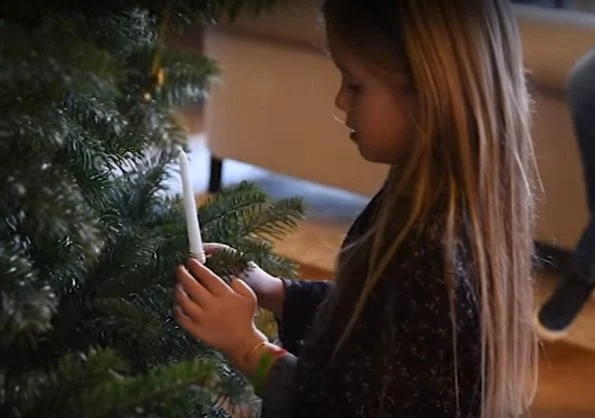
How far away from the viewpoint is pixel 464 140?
786 mm

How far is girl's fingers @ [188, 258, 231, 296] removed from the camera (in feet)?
2.41

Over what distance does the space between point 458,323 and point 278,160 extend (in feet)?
5.54

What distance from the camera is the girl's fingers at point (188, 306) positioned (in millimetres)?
725

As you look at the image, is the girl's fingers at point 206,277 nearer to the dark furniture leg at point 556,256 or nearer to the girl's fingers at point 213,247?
the girl's fingers at point 213,247

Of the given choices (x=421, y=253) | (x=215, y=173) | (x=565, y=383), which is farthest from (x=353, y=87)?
(x=215, y=173)

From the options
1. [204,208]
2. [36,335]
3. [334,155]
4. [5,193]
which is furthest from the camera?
[334,155]

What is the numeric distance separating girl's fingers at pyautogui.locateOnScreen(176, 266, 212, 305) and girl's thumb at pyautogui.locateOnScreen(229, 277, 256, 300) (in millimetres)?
46

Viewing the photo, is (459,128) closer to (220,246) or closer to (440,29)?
(440,29)

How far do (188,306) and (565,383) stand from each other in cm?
110

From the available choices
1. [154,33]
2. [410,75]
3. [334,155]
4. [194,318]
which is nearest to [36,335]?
[194,318]

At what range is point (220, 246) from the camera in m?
0.78

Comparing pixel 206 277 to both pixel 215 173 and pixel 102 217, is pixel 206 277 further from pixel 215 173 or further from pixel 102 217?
pixel 215 173

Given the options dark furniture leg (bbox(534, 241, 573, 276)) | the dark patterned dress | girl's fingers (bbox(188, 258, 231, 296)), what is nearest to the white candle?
girl's fingers (bbox(188, 258, 231, 296))

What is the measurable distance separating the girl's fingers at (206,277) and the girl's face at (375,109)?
17cm
